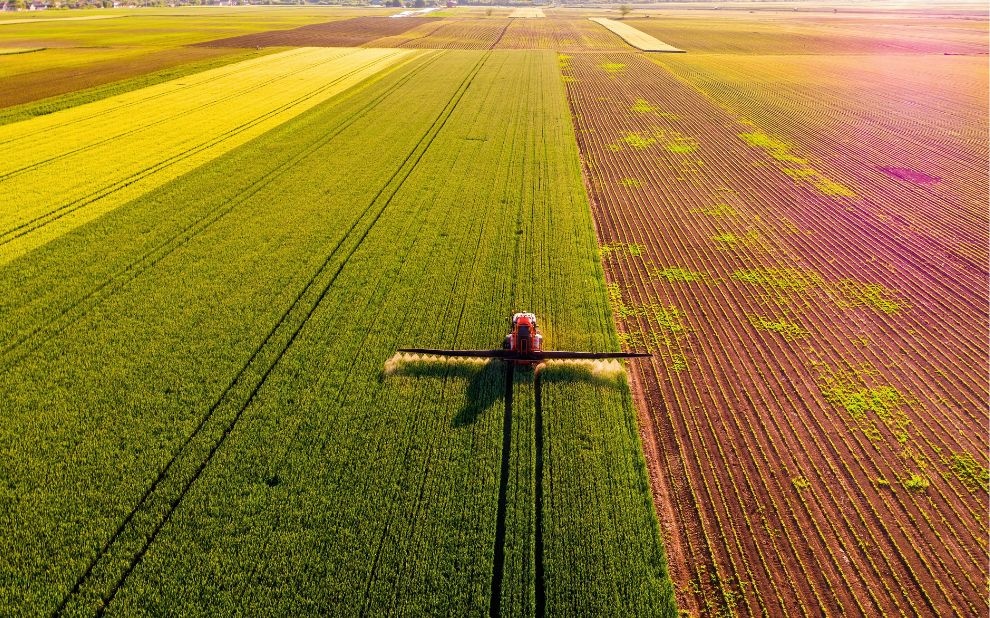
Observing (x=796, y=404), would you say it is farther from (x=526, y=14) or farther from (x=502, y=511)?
(x=526, y=14)

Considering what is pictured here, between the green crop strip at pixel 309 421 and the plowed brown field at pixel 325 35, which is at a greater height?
the plowed brown field at pixel 325 35

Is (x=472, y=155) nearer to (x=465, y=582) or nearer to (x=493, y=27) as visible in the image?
(x=465, y=582)

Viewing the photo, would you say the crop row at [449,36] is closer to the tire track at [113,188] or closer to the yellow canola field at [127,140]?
the yellow canola field at [127,140]

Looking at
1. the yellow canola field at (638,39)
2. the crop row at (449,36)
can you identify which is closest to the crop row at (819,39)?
the yellow canola field at (638,39)

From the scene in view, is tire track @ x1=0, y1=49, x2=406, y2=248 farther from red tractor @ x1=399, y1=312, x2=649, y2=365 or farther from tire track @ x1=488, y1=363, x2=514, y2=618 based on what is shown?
tire track @ x1=488, y1=363, x2=514, y2=618


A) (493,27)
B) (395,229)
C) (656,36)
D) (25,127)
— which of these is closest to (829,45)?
(656,36)

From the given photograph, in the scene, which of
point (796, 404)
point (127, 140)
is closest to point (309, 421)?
point (796, 404)

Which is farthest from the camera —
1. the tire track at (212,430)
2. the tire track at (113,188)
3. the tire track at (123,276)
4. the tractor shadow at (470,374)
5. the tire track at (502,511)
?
the tire track at (113,188)
